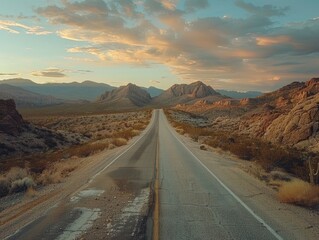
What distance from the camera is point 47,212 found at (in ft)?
35.5

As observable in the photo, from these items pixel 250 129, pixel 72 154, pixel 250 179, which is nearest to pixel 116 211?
pixel 250 179

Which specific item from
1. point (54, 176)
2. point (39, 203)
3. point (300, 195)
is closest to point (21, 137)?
point (54, 176)

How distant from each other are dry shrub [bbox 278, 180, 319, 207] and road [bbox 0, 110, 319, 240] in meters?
0.37

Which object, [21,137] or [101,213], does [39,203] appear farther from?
[21,137]

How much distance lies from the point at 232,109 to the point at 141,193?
105m

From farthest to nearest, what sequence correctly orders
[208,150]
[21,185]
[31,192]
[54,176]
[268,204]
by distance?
1. [208,150]
2. [54,176]
3. [21,185]
4. [31,192]
5. [268,204]

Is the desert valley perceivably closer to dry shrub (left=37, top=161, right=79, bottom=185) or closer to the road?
dry shrub (left=37, top=161, right=79, bottom=185)

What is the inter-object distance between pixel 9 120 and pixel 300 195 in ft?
115

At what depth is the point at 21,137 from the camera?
131 ft

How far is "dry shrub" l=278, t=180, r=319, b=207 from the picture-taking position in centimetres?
1180

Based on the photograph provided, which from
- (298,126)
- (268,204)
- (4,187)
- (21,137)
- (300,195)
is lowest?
(21,137)

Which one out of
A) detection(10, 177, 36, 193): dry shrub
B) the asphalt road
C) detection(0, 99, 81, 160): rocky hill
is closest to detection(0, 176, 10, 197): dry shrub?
detection(10, 177, 36, 193): dry shrub

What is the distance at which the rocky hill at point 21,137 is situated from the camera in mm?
36156

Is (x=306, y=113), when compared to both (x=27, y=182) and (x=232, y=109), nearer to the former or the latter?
(x=27, y=182)
